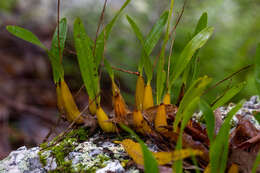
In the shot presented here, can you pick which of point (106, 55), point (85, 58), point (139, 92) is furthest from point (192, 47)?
point (106, 55)

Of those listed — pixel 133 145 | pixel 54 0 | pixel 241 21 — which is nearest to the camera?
pixel 133 145

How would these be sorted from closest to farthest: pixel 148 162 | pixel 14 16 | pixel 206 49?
pixel 148 162 < pixel 206 49 < pixel 14 16

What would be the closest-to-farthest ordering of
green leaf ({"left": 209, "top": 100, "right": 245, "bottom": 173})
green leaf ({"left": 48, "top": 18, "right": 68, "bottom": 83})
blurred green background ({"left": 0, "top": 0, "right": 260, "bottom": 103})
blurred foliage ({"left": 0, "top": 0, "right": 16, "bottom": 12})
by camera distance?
green leaf ({"left": 209, "top": 100, "right": 245, "bottom": 173}), green leaf ({"left": 48, "top": 18, "right": 68, "bottom": 83}), blurred green background ({"left": 0, "top": 0, "right": 260, "bottom": 103}), blurred foliage ({"left": 0, "top": 0, "right": 16, "bottom": 12})

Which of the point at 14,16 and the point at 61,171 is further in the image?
the point at 14,16

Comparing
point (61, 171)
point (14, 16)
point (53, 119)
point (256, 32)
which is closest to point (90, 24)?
point (53, 119)

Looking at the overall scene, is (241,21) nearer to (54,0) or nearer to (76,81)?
(76,81)

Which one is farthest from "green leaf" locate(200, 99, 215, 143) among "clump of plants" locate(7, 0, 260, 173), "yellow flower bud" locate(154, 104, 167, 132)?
"yellow flower bud" locate(154, 104, 167, 132)

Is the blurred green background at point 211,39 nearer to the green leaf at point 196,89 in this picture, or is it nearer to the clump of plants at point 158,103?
the clump of plants at point 158,103

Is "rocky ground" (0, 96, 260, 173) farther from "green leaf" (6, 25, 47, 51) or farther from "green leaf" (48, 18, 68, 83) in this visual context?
"green leaf" (6, 25, 47, 51)
